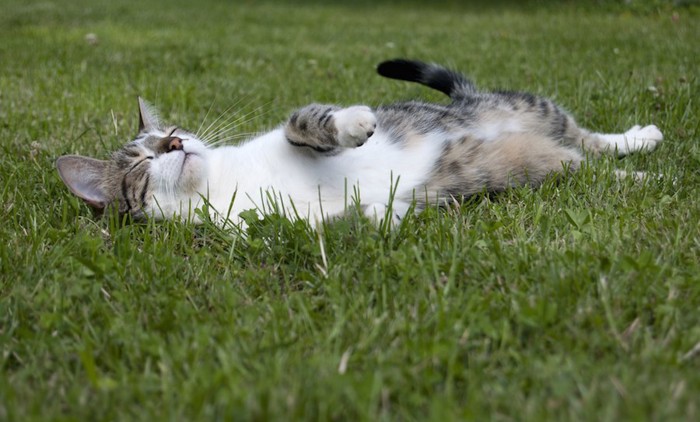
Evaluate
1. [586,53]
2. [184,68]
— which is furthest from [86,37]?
[586,53]

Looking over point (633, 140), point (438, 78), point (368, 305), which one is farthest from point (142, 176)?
point (633, 140)

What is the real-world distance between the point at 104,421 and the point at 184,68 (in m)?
4.56

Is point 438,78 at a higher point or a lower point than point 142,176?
higher

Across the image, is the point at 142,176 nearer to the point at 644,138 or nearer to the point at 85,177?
Answer: the point at 85,177

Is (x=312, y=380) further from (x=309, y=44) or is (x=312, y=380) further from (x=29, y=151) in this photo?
(x=309, y=44)

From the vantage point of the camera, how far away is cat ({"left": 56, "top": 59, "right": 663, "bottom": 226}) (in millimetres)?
2559

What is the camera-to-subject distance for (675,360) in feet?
4.85

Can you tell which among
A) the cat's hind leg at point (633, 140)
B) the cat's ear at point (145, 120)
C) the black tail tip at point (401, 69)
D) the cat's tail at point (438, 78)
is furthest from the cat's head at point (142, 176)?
the cat's hind leg at point (633, 140)

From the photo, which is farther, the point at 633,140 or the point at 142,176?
the point at 633,140

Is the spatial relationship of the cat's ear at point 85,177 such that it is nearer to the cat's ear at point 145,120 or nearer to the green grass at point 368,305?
the green grass at point 368,305

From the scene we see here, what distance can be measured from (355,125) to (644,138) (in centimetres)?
159

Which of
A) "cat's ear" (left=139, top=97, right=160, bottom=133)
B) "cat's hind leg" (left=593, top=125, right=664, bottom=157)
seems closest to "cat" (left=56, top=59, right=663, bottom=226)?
"cat's ear" (left=139, top=97, right=160, bottom=133)

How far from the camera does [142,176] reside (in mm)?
2758

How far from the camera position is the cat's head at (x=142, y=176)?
2.68 metres
